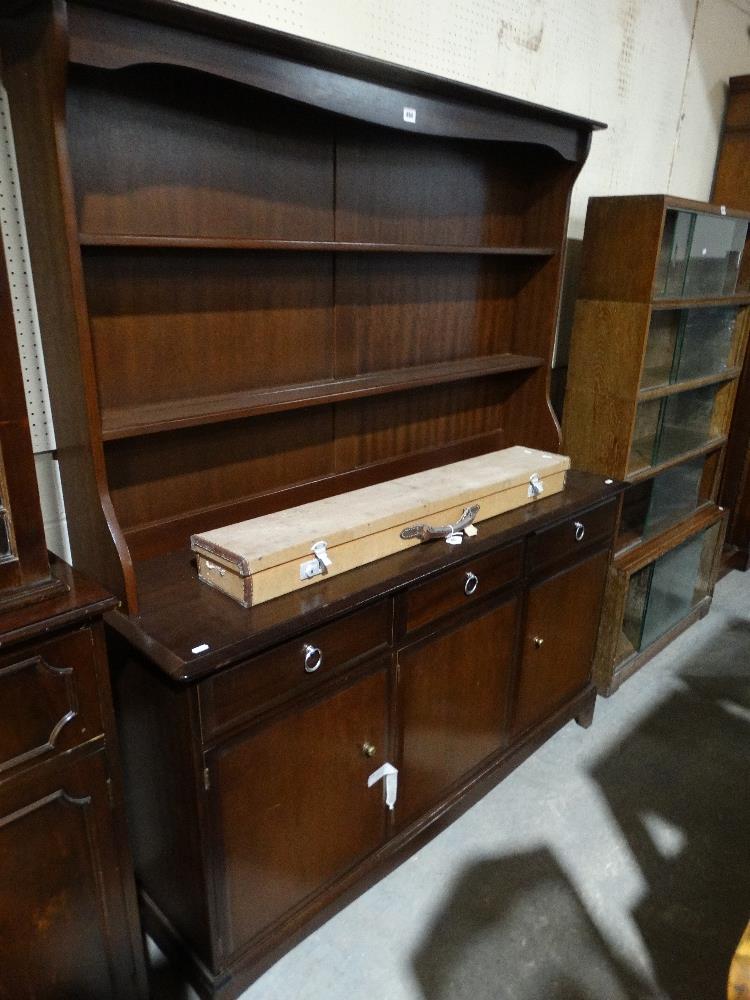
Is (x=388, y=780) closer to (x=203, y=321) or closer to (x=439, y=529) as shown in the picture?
(x=439, y=529)

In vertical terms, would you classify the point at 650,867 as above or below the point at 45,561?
below

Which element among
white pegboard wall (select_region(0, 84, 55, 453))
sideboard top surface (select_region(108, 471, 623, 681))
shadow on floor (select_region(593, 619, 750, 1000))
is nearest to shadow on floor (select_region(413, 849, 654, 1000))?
shadow on floor (select_region(593, 619, 750, 1000))

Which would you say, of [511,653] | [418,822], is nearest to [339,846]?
[418,822]

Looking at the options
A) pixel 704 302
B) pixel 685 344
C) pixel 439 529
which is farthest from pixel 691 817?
pixel 704 302

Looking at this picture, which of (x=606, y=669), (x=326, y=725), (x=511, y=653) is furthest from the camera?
(x=606, y=669)

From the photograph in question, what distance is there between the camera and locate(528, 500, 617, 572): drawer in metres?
2.03

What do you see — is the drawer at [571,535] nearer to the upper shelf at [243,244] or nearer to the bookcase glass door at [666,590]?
the bookcase glass door at [666,590]

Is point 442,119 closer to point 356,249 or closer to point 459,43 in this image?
point 356,249

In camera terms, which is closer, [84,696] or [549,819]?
[84,696]

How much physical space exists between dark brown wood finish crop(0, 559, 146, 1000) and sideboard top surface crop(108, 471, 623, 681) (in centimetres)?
13

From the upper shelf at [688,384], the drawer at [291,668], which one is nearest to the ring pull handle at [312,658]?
the drawer at [291,668]

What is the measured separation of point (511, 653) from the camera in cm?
208

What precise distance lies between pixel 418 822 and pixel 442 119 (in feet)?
5.95

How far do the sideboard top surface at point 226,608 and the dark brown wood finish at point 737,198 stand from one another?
7.60 feet
